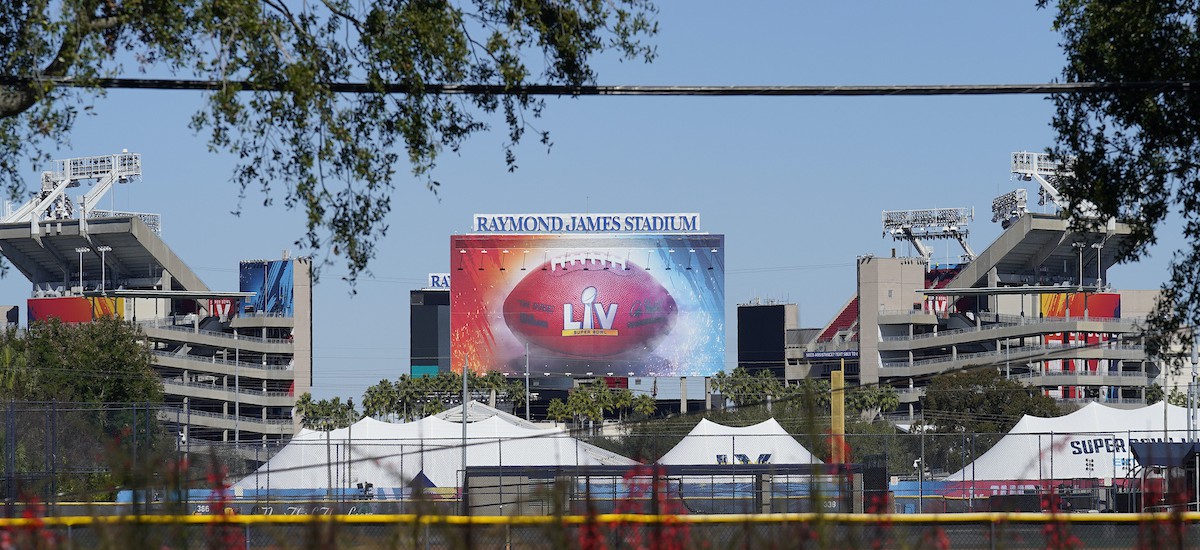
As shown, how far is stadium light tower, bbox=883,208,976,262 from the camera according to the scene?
151m

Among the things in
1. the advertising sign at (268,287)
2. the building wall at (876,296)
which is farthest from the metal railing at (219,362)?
the building wall at (876,296)

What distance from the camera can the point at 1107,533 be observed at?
787 inches

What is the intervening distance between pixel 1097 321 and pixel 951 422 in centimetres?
4015

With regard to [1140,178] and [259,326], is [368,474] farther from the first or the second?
[259,326]

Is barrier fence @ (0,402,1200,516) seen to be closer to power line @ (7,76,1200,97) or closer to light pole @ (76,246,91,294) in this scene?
power line @ (7,76,1200,97)

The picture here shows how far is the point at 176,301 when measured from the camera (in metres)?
139

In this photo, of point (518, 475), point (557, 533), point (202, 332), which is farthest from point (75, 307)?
point (557, 533)

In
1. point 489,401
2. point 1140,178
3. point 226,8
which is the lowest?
point 489,401

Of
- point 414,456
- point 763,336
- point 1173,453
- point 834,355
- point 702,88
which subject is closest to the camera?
point 702,88

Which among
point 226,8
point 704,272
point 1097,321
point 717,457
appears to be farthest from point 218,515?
point 1097,321

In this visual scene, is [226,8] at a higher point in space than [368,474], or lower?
higher

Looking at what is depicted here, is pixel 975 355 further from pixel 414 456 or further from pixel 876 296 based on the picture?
pixel 414 456

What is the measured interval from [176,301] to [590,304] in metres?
44.4

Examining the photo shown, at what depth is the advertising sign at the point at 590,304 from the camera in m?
122
